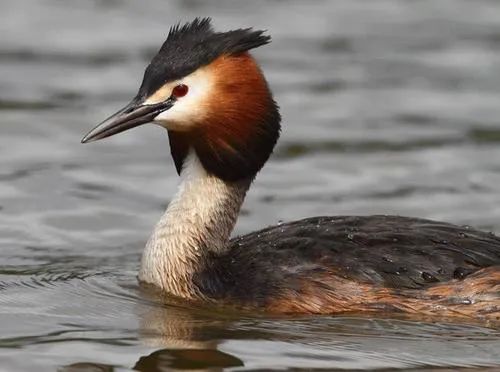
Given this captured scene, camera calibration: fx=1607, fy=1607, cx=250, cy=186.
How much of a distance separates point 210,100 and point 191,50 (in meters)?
0.35

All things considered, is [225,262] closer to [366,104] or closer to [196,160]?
[196,160]

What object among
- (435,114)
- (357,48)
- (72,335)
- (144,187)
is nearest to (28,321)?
(72,335)

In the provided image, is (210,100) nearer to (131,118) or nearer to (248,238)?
(131,118)

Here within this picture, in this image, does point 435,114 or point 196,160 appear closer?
point 196,160

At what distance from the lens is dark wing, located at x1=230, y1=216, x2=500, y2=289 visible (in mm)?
10141

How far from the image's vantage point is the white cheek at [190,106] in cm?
1039

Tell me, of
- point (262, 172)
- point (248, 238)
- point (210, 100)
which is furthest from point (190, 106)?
point (262, 172)

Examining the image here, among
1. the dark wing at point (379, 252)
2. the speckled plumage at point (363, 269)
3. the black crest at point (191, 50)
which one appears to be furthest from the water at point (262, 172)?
the black crest at point (191, 50)

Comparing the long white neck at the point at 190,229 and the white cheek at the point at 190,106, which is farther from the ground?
the white cheek at the point at 190,106

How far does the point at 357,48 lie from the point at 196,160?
314 inches

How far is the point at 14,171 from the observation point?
14125mm

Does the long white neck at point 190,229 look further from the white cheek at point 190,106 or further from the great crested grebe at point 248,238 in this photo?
the white cheek at point 190,106

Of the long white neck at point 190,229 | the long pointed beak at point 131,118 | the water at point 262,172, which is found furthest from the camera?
the long white neck at point 190,229

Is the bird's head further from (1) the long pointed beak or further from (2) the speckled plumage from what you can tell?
(2) the speckled plumage
